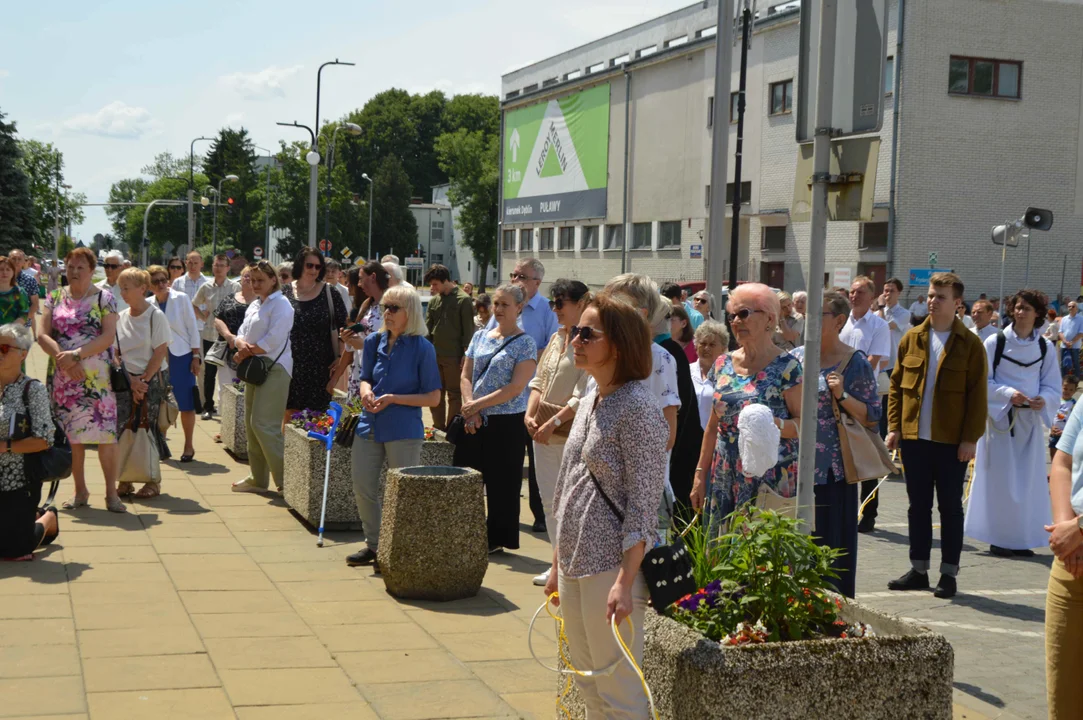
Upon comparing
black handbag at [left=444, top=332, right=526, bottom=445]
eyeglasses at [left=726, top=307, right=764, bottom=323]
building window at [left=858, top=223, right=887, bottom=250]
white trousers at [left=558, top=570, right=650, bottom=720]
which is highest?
building window at [left=858, top=223, right=887, bottom=250]

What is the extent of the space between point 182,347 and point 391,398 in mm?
5894

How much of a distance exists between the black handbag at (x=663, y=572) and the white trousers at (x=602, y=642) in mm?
88

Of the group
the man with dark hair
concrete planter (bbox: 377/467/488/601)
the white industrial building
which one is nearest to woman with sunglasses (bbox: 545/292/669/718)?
concrete planter (bbox: 377/467/488/601)

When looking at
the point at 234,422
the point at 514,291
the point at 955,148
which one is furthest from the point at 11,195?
the point at 514,291

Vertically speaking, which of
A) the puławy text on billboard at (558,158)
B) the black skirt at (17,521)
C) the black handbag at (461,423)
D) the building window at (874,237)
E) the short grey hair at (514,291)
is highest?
the puławy text on billboard at (558,158)

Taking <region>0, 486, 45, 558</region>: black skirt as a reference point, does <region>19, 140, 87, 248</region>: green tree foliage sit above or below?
above

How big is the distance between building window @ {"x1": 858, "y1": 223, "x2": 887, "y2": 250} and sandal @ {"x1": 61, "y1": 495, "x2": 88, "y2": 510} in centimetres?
3517

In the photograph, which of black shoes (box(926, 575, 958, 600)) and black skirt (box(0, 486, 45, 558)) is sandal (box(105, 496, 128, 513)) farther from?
black shoes (box(926, 575, 958, 600))

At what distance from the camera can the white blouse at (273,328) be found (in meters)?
10.3

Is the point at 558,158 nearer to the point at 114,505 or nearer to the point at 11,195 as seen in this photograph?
the point at 11,195

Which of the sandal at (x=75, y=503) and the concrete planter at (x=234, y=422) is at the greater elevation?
the concrete planter at (x=234, y=422)

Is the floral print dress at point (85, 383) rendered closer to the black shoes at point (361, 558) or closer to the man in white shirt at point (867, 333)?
the black shoes at point (361, 558)

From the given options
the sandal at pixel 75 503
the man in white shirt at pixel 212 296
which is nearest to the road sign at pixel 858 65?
the sandal at pixel 75 503

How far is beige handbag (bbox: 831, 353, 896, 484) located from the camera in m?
6.20
